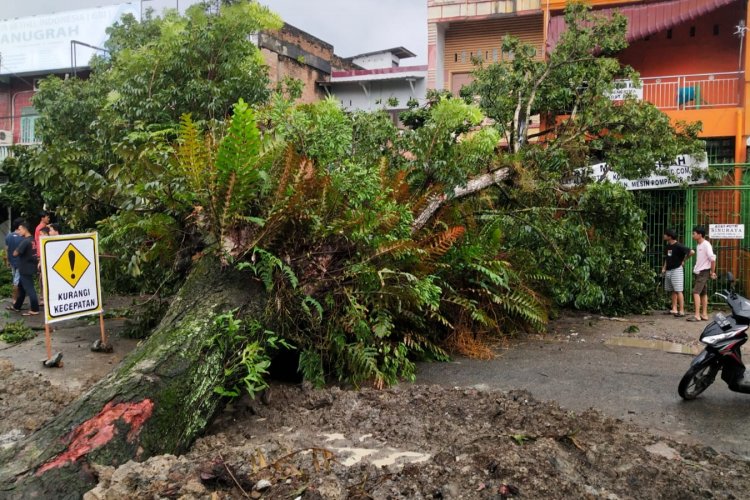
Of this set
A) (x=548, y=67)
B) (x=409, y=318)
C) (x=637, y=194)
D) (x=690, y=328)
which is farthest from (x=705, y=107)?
(x=409, y=318)

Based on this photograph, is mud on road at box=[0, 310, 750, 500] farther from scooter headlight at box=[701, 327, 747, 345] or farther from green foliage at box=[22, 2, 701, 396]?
scooter headlight at box=[701, 327, 747, 345]

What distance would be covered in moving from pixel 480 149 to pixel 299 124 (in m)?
2.72

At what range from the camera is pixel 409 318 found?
23.1 feet

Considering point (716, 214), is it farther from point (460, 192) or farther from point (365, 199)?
point (365, 199)

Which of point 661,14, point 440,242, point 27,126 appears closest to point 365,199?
point 440,242

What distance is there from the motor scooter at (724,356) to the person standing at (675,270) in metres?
5.31

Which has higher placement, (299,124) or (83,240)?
(299,124)

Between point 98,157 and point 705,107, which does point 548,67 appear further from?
point 98,157

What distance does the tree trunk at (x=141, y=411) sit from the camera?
3836 mm

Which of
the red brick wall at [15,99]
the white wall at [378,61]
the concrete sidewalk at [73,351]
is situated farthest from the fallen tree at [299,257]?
the red brick wall at [15,99]

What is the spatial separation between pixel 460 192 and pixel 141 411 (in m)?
5.12

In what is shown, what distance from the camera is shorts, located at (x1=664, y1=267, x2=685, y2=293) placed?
10773 mm

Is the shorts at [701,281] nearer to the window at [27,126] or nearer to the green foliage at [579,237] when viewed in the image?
the green foliage at [579,237]

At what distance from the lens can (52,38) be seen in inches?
1020
